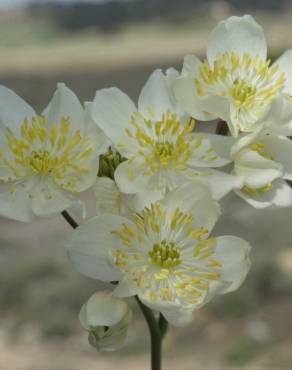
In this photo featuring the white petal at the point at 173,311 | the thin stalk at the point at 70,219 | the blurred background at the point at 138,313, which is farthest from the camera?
the blurred background at the point at 138,313

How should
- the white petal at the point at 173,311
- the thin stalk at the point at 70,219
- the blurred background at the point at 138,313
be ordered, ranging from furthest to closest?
the blurred background at the point at 138,313
the thin stalk at the point at 70,219
the white petal at the point at 173,311

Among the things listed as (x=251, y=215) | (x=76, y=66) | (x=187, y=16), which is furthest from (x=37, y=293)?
(x=187, y=16)

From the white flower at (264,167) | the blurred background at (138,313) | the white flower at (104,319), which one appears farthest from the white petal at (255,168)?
the blurred background at (138,313)

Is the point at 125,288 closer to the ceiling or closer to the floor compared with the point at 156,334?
closer to the ceiling

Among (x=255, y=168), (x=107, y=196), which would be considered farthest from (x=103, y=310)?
(x=255, y=168)

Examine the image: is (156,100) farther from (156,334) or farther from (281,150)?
(156,334)

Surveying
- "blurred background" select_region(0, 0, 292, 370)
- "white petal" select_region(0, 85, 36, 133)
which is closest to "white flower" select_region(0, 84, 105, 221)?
"white petal" select_region(0, 85, 36, 133)

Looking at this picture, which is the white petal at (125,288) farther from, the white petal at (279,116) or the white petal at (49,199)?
the white petal at (279,116)
